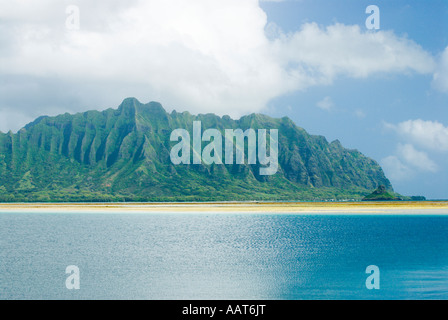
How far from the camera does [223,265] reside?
44.9m

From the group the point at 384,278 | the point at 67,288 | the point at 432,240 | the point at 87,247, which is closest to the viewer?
the point at 67,288

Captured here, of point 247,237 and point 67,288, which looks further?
point 247,237

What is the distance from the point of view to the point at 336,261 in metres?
47.8

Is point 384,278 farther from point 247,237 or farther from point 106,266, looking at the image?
point 247,237

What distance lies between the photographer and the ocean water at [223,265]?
33.7 meters

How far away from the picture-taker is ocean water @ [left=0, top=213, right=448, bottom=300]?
33.7 metres
